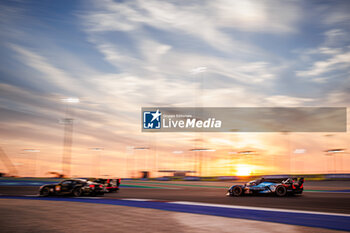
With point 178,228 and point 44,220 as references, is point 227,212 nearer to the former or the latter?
point 178,228

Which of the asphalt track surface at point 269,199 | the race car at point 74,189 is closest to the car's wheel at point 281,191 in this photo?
the asphalt track surface at point 269,199

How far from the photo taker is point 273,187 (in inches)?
602

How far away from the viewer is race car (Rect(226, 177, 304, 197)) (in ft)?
49.3

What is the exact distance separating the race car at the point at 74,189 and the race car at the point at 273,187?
23.6 feet

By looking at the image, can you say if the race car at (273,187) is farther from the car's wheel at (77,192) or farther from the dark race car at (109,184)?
the car's wheel at (77,192)

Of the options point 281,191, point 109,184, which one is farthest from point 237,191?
point 109,184

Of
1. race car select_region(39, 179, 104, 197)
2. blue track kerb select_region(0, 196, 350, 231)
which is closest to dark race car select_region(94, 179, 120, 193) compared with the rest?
race car select_region(39, 179, 104, 197)

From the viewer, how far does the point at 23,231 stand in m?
6.20

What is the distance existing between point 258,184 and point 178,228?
9.95 m

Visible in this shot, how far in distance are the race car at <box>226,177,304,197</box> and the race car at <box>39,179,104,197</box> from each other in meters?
7.19

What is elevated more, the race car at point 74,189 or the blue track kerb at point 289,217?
the blue track kerb at point 289,217

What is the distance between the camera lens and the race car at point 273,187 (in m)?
15.0

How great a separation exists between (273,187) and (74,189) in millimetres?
10332

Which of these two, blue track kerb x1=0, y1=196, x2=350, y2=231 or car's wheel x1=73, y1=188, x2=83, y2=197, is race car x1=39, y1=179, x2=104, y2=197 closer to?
car's wheel x1=73, y1=188, x2=83, y2=197
